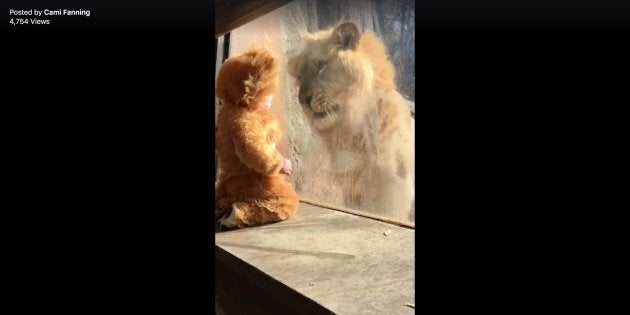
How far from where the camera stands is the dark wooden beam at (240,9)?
5.06 ft

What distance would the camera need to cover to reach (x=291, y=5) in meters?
2.58

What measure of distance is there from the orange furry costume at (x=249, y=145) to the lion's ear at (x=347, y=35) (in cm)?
37

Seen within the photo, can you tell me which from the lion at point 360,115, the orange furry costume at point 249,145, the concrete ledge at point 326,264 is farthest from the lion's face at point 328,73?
the concrete ledge at point 326,264

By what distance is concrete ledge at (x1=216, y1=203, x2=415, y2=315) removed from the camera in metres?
1.21

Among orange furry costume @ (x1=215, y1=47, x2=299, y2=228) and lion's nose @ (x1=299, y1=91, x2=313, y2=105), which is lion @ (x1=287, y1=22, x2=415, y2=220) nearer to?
lion's nose @ (x1=299, y1=91, x2=313, y2=105)

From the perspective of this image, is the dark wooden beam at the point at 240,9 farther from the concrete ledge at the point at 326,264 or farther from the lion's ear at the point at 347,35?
the concrete ledge at the point at 326,264

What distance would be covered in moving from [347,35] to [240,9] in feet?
2.57

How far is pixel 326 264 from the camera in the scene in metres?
1.53

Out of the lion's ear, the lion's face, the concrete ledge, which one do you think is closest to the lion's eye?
the lion's face

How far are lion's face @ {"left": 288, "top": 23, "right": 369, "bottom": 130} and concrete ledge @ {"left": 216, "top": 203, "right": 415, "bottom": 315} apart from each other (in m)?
0.64

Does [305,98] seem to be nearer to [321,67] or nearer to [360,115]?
[321,67]
